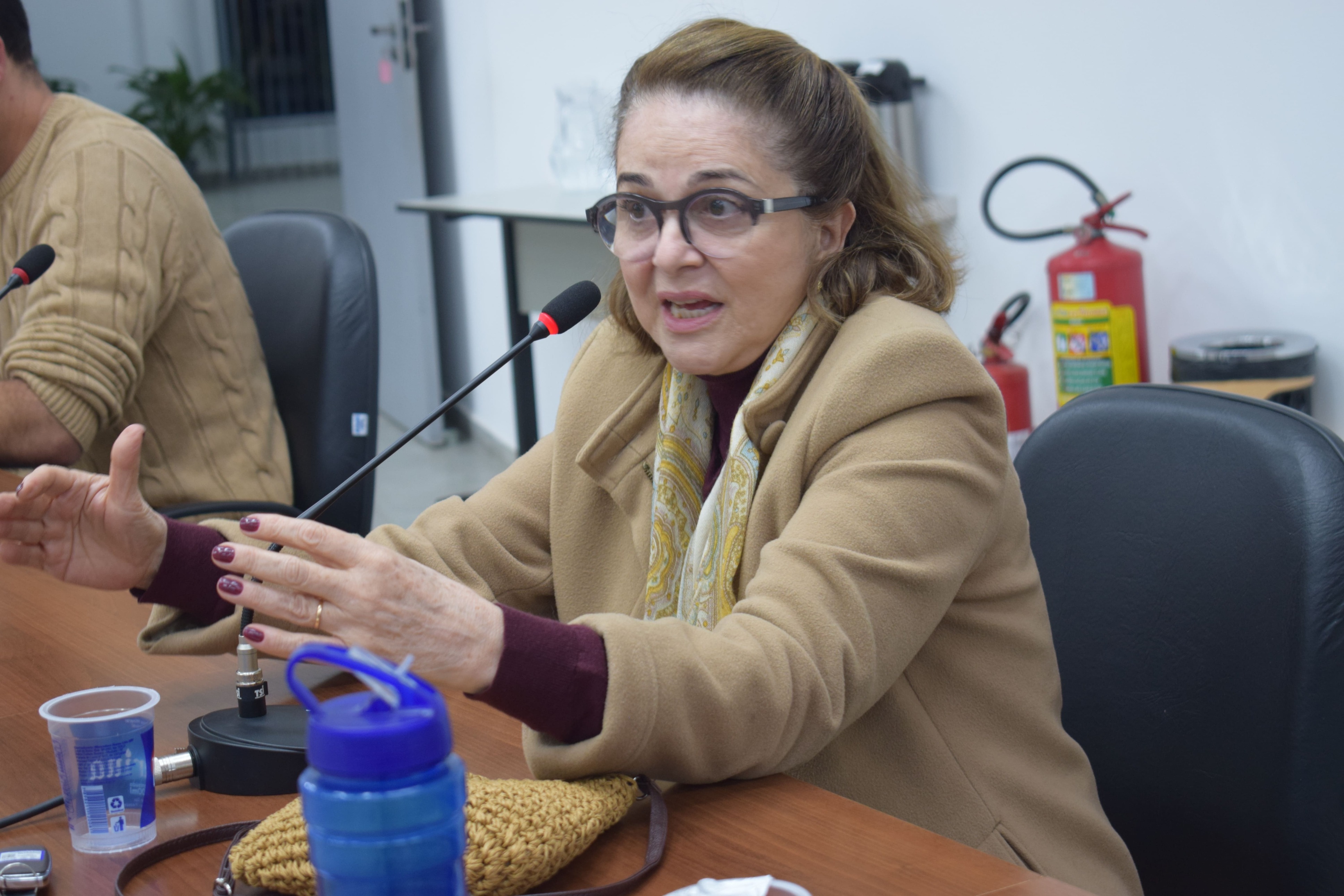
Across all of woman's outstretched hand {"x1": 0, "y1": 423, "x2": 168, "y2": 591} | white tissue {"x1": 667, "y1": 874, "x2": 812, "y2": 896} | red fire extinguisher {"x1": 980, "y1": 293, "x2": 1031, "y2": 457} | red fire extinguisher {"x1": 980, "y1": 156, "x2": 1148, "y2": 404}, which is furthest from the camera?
red fire extinguisher {"x1": 980, "y1": 293, "x2": 1031, "y2": 457}

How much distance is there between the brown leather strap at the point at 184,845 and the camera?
0.81 meters

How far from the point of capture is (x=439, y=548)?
1264 mm

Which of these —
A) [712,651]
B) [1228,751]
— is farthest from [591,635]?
[1228,751]

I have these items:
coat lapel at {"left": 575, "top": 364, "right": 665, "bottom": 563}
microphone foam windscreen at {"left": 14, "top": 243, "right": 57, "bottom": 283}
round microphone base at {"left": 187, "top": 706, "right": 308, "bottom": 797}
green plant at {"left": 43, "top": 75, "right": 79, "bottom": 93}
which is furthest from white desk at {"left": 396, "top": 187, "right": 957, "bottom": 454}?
green plant at {"left": 43, "top": 75, "right": 79, "bottom": 93}

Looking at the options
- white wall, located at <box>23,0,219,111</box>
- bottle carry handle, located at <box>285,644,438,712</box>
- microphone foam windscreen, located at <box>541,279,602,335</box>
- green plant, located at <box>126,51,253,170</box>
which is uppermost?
white wall, located at <box>23,0,219,111</box>

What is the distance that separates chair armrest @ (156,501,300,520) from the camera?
72.1 inches

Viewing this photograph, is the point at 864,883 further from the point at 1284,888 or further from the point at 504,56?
the point at 504,56

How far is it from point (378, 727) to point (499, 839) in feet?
0.84

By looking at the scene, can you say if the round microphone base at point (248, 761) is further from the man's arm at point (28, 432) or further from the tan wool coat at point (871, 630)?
the man's arm at point (28, 432)

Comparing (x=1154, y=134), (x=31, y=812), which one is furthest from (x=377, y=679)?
(x=1154, y=134)

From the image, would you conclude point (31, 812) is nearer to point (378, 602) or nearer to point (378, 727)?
point (378, 602)

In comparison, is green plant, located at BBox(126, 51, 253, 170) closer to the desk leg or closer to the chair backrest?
the desk leg

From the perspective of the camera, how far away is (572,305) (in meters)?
1.12

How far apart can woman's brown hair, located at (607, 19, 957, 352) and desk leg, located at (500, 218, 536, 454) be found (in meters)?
2.22
